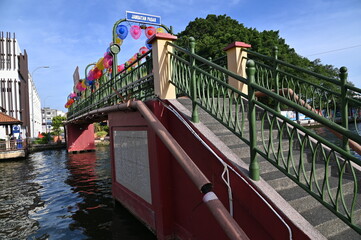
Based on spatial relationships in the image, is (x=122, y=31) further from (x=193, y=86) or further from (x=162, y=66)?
(x=193, y=86)

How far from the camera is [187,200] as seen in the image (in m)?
4.30

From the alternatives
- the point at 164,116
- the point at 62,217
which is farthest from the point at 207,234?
the point at 62,217

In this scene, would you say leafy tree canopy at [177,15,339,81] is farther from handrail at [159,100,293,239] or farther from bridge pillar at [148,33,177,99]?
handrail at [159,100,293,239]

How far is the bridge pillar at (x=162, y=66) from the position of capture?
4.95m

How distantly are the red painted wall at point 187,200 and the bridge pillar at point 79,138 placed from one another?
21.6m

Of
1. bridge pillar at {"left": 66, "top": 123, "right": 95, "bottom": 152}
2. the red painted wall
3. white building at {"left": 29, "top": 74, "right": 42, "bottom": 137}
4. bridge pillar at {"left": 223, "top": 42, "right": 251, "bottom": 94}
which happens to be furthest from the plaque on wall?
white building at {"left": 29, "top": 74, "right": 42, "bottom": 137}

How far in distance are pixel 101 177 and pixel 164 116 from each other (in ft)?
31.0

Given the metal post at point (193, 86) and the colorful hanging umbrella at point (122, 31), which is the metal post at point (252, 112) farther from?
the colorful hanging umbrella at point (122, 31)

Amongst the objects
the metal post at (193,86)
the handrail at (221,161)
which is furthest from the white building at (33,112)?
the metal post at (193,86)

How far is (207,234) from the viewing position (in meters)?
3.74

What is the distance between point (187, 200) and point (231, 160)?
139cm

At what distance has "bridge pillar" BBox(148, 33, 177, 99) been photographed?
16.3 feet

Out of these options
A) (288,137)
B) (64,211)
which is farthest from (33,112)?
(288,137)

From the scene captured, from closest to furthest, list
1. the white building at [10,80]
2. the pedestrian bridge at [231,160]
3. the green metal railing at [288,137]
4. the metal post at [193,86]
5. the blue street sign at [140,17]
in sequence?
the green metal railing at [288,137], the pedestrian bridge at [231,160], the metal post at [193,86], the blue street sign at [140,17], the white building at [10,80]
